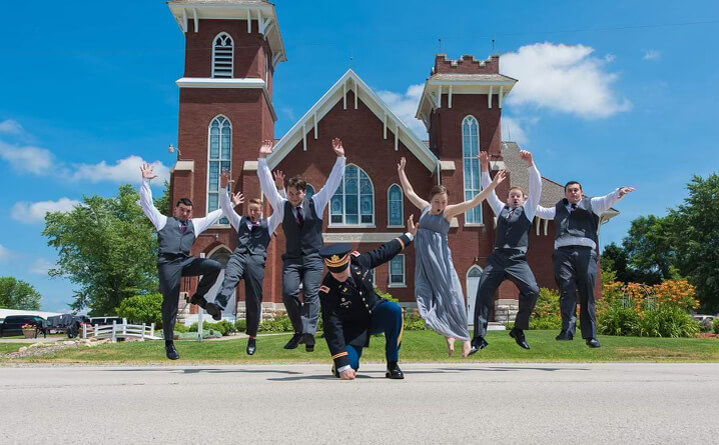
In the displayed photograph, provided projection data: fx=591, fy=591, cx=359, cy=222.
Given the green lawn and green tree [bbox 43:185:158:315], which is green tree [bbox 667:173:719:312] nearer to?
the green lawn

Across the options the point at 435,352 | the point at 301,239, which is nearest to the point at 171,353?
the point at 301,239

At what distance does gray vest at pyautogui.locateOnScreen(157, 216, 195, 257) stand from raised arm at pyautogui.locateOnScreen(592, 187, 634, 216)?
20.6 feet

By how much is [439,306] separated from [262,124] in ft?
70.5

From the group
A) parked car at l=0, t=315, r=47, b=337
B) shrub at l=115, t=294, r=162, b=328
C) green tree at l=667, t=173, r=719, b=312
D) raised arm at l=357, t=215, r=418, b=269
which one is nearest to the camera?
raised arm at l=357, t=215, r=418, b=269

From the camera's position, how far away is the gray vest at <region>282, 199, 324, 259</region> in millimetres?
8367

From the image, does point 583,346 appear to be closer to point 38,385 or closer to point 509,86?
point 38,385

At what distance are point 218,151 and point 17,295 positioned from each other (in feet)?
291

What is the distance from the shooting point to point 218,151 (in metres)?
27.7

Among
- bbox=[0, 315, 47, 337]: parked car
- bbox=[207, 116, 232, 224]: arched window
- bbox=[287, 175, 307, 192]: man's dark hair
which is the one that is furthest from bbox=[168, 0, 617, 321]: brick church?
bbox=[0, 315, 47, 337]: parked car

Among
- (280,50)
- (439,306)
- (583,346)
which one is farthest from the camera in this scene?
(280,50)

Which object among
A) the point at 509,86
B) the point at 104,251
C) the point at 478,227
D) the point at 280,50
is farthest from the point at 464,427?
the point at 104,251

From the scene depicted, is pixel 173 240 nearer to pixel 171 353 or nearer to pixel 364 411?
pixel 171 353

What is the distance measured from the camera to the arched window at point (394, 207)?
93.6 feet

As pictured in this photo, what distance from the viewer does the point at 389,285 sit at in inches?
1107
